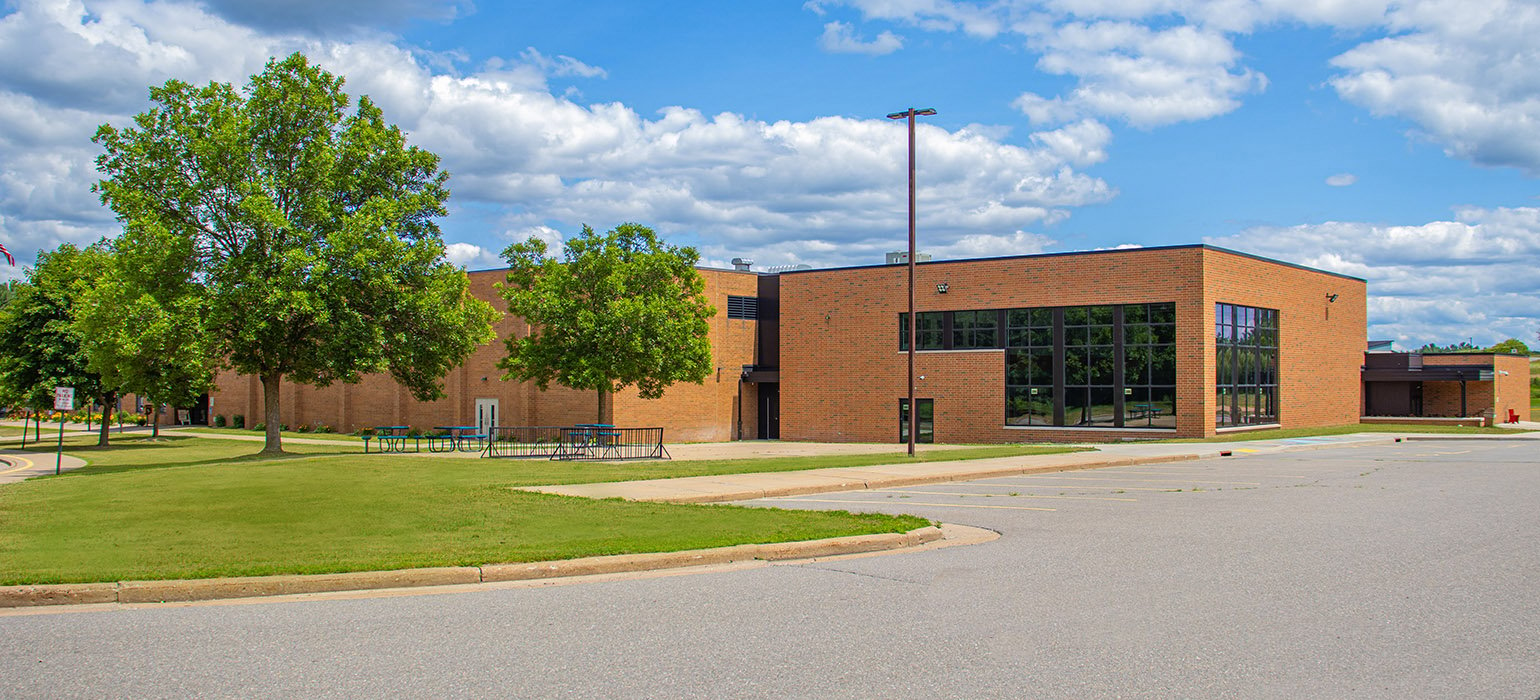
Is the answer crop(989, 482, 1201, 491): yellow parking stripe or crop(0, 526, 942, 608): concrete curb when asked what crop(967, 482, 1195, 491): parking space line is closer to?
crop(989, 482, 1201, 491): yellow parking stripe

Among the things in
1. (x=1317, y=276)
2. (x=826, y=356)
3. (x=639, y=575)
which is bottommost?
(x=639, y=575)

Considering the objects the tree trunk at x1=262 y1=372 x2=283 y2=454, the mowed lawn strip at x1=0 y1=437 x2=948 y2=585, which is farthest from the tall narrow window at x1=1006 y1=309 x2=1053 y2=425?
the mowed lawn strip at x1=0 y1=437 x2=948 y2=585

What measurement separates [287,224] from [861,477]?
17749mm

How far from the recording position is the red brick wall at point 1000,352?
40.6 metres

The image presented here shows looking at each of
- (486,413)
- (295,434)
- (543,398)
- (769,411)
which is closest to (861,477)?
(543,398)

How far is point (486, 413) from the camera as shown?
4797 centimetres

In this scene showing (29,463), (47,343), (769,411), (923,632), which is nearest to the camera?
(923,632)

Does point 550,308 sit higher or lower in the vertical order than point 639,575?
higher

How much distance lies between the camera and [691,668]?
22.2ft

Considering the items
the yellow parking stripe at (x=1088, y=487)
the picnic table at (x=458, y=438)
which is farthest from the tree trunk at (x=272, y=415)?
the yellow parking stripe at (x=1088, y=487)

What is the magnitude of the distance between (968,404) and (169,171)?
2914 centimetres

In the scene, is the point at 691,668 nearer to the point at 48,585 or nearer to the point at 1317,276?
the point at 48,585

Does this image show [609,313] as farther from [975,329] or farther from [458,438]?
[975,329]

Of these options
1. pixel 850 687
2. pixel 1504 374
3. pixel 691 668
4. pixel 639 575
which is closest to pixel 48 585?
pixel 639 575
